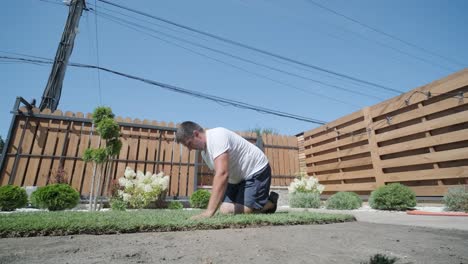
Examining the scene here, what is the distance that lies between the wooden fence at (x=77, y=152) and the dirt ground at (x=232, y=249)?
3.76 meters

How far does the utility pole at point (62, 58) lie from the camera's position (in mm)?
7059

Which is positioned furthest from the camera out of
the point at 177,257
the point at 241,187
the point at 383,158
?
the point at 383,158

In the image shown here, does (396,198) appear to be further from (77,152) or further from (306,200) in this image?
(77,152)

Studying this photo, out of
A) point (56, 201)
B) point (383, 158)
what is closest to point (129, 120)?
point (56, 201)

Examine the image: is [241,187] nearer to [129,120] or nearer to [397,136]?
[397,136]

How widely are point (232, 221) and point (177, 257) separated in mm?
957

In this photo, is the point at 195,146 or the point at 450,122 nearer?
the point at 195,146

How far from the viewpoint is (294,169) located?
8984 millimetres

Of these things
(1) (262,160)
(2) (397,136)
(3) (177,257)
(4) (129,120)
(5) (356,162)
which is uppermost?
(4) (129,120)

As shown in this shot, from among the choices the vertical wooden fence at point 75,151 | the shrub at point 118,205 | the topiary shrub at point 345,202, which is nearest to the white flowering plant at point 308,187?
the topiary shrub at point 345,202

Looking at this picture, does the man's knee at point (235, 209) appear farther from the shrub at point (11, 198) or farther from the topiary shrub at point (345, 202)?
the shrub at point (11, 198)

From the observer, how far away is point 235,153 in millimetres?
2609

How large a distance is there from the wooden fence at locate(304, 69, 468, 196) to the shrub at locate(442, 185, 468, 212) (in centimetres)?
59

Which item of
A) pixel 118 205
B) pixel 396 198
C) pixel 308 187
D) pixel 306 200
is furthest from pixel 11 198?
pixel 396 198
